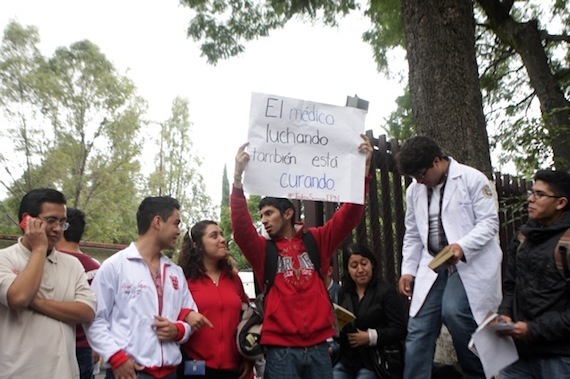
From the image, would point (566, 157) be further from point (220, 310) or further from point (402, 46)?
point (220, 310)

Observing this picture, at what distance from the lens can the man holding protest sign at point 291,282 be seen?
334 centimetres

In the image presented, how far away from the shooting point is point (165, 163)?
28.6m

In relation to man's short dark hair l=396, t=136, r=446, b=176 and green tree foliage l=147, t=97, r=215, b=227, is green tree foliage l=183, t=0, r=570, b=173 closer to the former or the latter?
man's short dark hair l=396, t=136, r=446, b=176

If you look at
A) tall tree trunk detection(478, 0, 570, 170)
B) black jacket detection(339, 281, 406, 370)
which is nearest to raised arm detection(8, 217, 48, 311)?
black jacket detection(339, 281, 406, 370)

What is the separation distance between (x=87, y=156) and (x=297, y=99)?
1803 centimetres

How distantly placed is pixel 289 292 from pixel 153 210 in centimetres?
102

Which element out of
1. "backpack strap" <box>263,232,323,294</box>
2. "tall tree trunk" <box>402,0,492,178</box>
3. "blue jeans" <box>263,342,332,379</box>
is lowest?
"blue jeans" <box>263,342,332,379</box>

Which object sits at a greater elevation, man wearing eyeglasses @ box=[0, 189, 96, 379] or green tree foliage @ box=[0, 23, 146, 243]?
green tree foliage @ box=[0, 23, 146, 243]

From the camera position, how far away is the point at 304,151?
12.1 feet

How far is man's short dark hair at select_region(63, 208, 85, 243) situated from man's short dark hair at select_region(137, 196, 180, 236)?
106 cm

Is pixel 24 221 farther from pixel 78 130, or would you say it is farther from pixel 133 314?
A: pixel 78 130

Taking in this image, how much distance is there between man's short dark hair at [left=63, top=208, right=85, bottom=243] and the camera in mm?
4262

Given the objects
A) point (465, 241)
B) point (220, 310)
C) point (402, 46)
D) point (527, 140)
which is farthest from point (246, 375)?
point (402, 46)

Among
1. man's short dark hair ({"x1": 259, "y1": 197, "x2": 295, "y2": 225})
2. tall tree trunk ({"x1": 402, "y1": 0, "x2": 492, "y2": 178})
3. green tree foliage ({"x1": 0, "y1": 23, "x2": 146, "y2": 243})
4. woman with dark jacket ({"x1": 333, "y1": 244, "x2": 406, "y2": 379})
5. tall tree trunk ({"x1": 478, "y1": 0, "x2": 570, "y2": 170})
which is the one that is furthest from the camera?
green tree foliage ({"x1": 0, "y1": 23, "x2": 146, "y2": 243})
